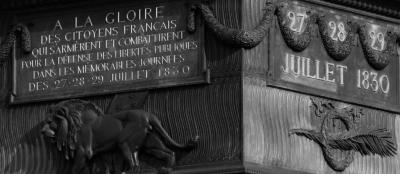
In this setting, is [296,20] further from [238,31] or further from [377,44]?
[377,44]

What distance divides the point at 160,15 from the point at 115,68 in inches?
41.7

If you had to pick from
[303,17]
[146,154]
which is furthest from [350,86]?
[146,154]

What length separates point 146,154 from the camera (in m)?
31.8

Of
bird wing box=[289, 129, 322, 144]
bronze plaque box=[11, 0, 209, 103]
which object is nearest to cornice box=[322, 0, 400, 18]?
bird wing box=[289, 129, 322, 144]

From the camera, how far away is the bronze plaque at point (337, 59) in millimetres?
31938

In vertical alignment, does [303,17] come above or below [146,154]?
above

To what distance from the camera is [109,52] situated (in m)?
32.4

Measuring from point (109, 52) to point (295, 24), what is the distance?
2.83 meters

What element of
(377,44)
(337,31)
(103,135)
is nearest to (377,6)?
(377,44)

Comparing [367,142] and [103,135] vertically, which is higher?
[103,135]

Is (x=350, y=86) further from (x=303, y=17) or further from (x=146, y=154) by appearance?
(x=146, y=154)

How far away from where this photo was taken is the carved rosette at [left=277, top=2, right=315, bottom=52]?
105ft

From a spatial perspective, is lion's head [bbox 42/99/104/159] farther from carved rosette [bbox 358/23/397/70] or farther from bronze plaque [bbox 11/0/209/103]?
carved rosette [bbox 358/23/397/70]

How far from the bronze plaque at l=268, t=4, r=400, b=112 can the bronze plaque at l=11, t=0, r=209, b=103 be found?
1272 mm
